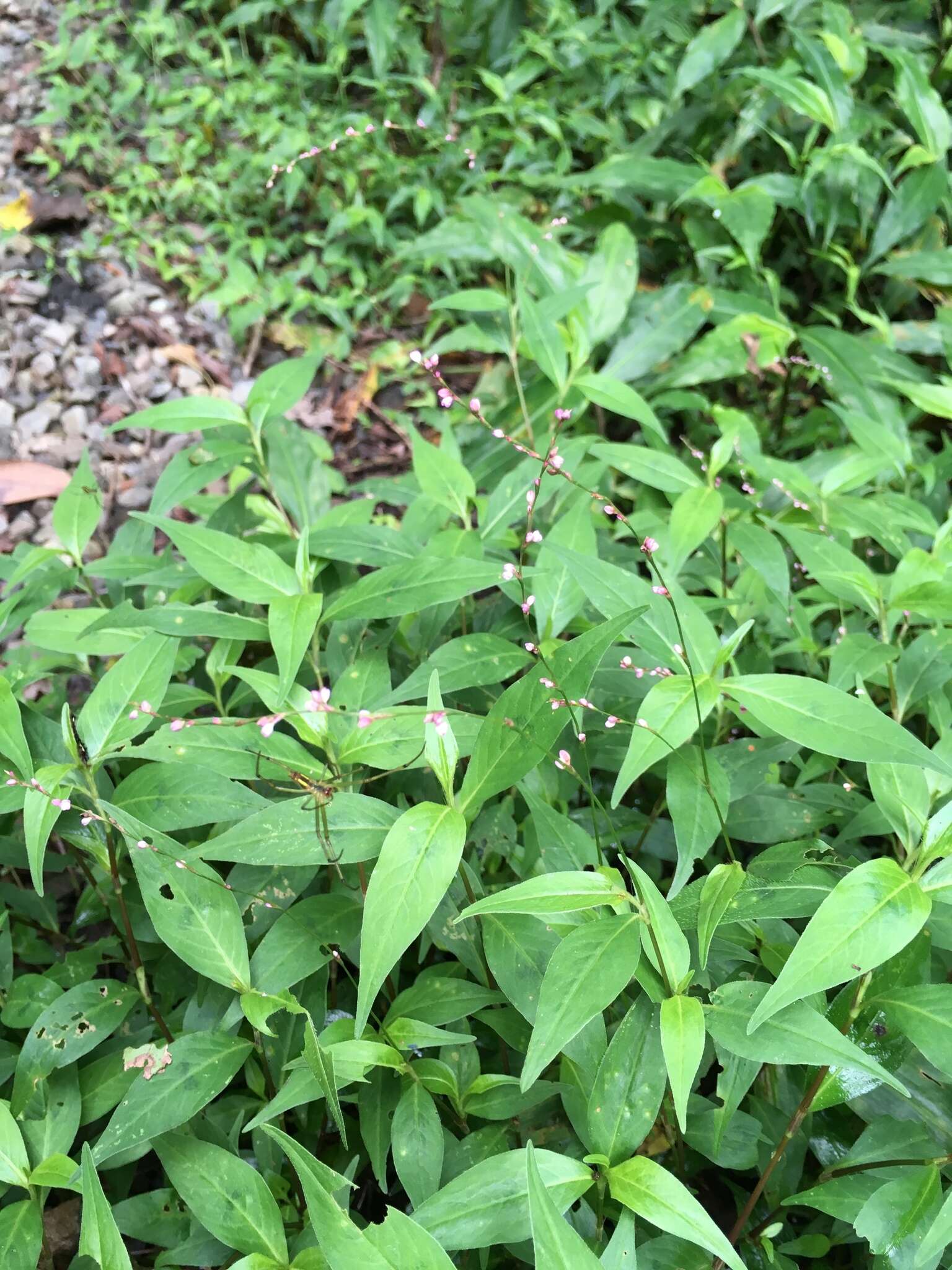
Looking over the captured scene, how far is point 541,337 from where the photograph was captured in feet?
7.21

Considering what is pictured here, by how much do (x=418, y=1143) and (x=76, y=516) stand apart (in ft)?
4.73

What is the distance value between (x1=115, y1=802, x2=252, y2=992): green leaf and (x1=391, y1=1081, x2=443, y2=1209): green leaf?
29 centimetres

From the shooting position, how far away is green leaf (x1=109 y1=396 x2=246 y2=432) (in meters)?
1.90

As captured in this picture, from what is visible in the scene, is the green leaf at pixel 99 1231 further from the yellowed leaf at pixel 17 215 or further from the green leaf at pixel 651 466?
the yellowed leaf at pixel 17 215

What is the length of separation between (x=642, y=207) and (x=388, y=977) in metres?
2.80

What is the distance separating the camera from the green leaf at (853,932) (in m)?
0.98

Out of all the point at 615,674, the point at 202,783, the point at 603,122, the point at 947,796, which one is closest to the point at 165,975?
the point at 202,783

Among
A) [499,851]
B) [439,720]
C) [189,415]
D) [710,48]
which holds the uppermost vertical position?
[710,48]

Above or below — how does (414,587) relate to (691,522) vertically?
above

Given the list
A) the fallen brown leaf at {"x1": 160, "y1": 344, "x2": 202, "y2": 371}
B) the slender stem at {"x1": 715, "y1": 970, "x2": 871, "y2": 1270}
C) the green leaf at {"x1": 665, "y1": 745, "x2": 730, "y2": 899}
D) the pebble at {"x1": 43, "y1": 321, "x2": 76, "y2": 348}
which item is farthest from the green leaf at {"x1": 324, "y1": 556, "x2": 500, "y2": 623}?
the pebble at {"x1": 43, "y1": 321, "x2": 76, "y2": 348}

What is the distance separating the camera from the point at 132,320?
132 inches

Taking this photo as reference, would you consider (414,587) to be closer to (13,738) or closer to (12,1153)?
(13,738)

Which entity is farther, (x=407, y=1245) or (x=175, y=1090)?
(x=175, y=1090)

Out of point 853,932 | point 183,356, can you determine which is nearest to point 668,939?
point 853,932
